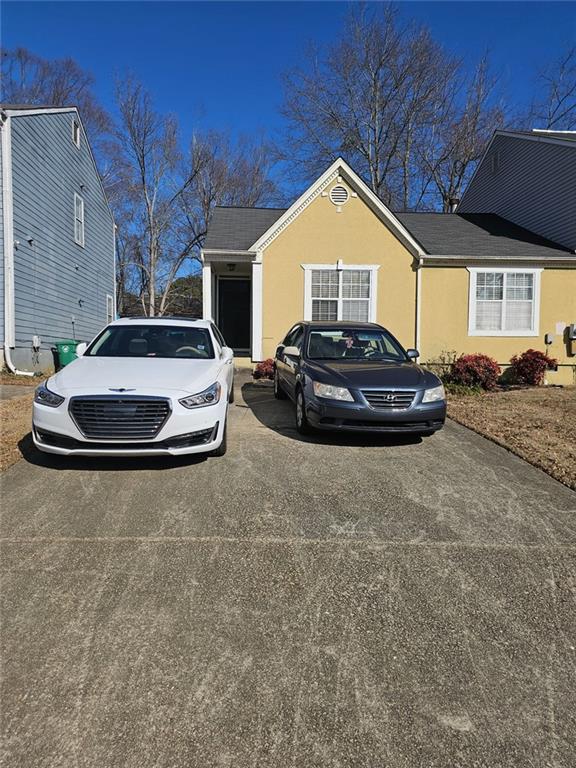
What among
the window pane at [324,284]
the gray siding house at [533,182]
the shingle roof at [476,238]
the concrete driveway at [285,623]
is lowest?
the concrete driveway at [285,623]

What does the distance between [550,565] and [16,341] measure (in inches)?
510

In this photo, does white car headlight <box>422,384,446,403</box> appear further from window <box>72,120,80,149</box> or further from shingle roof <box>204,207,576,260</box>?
window <box>72,120,80,149</box>

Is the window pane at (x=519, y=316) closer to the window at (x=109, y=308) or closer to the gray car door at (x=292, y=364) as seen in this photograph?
the gray car door at (x=292, y=364)

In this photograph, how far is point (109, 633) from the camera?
2557 mm

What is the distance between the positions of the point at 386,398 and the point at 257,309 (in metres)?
8.17

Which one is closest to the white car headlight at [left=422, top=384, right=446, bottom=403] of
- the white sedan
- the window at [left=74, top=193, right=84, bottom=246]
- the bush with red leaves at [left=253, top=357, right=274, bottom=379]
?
the white sedan

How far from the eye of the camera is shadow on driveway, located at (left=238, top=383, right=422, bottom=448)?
252 inches

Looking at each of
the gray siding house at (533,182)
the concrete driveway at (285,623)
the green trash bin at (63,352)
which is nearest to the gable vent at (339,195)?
the gray siding house at (533,182)

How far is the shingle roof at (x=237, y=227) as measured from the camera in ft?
45.2

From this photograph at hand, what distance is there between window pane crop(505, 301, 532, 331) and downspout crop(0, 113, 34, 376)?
Answer: 41.7 ft

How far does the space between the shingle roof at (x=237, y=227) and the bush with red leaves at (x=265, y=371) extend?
10.6ft

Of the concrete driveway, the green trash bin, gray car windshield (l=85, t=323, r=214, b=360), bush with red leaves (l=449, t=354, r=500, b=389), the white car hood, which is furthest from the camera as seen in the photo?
the green trash bin

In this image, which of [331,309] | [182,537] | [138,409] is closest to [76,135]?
[331,309]

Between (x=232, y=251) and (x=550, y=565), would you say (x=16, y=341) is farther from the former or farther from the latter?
(x=550, y=565)
